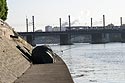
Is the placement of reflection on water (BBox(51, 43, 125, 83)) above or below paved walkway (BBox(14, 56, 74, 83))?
below

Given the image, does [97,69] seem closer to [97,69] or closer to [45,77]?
[97,69]

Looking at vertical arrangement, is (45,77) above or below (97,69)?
above

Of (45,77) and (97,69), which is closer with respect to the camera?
(45,77)

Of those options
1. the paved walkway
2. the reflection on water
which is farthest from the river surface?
the paved walkway

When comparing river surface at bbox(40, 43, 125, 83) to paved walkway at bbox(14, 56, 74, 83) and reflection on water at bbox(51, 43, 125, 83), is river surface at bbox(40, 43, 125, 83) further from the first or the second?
paved walkway at bbox(14, 56, 74, 83)

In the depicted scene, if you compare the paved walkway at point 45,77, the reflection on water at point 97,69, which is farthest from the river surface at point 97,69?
the paved walkway at point 45,77

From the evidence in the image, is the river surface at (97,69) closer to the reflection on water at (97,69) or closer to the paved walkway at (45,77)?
the reflection on water at (97,69)

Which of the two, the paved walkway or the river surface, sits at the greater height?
the paved walkway

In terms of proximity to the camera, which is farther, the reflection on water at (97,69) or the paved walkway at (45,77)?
the reflection on water at (97,69)

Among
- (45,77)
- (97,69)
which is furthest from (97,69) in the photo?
(45,77)

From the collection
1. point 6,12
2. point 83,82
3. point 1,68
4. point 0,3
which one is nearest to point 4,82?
point 1,68

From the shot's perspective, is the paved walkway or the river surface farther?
the river surface

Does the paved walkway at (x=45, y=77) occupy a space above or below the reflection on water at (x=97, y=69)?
above

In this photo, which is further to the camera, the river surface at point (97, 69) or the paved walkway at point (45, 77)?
the river surface at point (97, 69)
